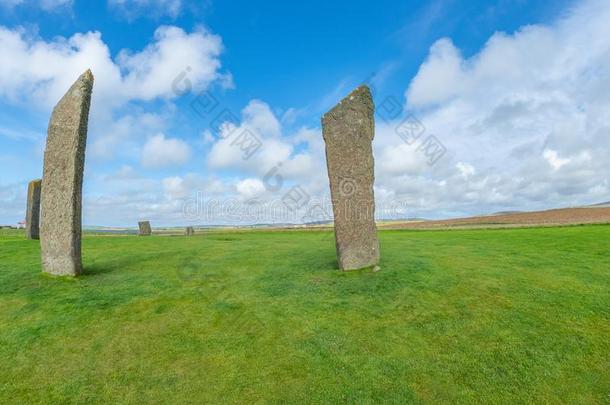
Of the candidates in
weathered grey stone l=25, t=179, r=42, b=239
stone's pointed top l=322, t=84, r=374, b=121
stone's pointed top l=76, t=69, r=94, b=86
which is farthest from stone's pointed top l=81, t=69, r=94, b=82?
weathered grey stone l=25, t=179, r=42, b=239

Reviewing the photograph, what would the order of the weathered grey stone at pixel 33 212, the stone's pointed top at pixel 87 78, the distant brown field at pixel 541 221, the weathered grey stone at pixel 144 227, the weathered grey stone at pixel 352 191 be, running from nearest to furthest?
1. the weathered grey stone at pixel 352 191
2. the stone's pointed top at pixel 87 78
3. the weathered grey stone at pixel 33 212
4. the weathered grey stone at pixel 144 227
5. the distant brown field at pixel 541 221

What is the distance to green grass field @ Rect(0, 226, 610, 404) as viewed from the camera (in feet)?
21.4

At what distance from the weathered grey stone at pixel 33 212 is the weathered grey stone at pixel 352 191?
2055 cm

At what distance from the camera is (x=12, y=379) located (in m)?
6.83

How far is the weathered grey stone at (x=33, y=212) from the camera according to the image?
76.6 ft

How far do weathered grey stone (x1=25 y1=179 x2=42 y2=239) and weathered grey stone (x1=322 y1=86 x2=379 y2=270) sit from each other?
20.5 m

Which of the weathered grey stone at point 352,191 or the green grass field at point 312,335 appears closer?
the green grass field at point 312,335

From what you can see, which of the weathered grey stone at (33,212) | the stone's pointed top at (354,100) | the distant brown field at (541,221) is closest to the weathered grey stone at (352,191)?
the stone's pointed top at (354,100)

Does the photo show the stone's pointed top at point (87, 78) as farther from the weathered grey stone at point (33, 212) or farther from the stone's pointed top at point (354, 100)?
the weathered grey stone at point (33, 212)

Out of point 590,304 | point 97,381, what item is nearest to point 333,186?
point 590,304

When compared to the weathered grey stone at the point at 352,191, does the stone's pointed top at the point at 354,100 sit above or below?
above

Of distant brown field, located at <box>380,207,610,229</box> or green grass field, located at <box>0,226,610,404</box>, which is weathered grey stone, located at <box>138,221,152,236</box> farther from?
distant brown field, located at <box>380,207,610,229</box>

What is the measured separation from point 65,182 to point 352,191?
344 inches

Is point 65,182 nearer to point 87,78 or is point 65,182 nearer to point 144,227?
point 87,78
